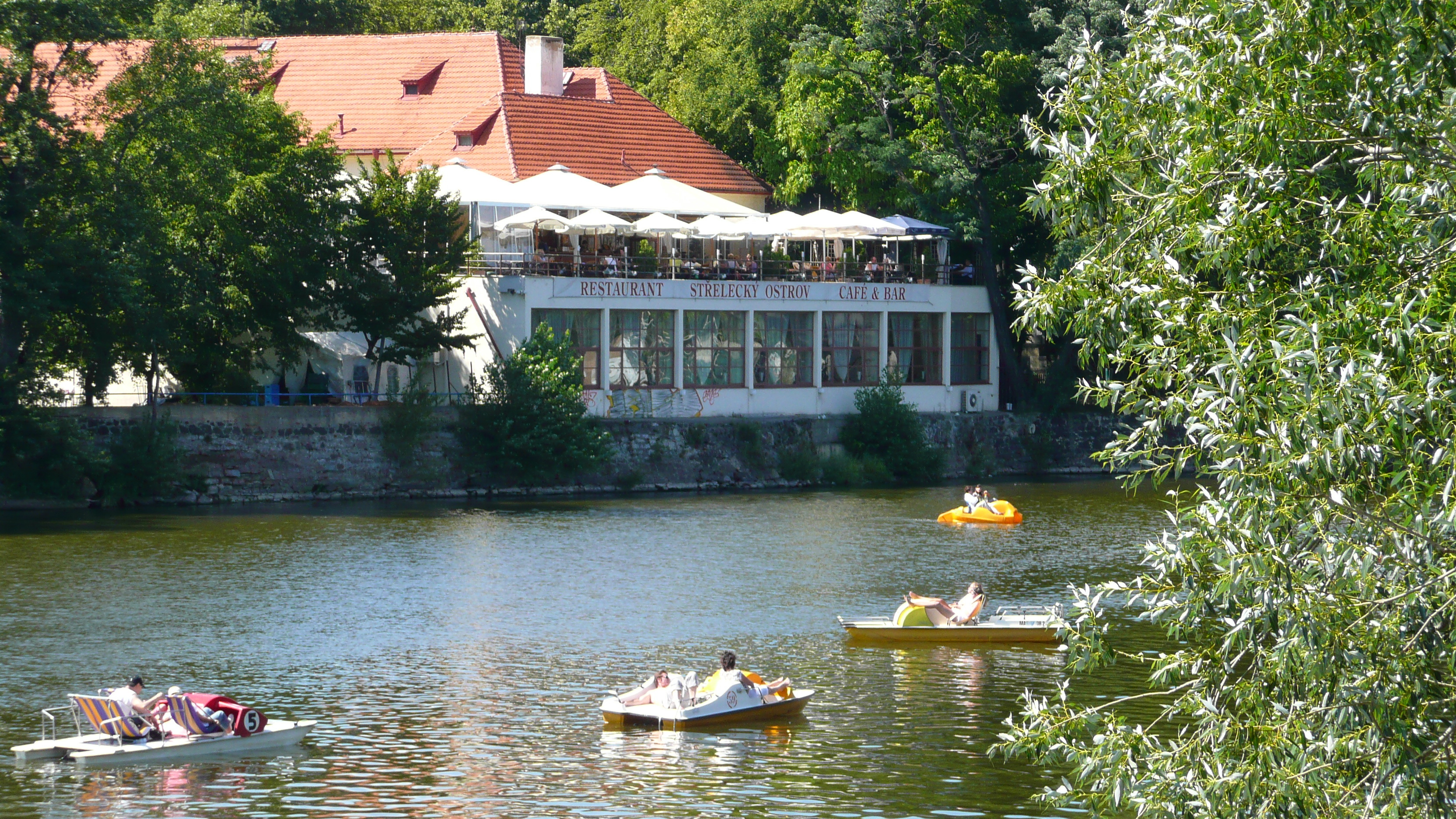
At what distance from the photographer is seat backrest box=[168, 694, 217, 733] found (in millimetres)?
22844

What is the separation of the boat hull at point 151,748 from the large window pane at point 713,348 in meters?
38.7

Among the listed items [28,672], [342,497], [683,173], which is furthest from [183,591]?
[683,173]

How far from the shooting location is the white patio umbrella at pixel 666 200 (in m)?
61.3

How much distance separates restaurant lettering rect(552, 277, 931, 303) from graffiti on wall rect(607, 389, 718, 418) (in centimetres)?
311

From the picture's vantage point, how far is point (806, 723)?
82.1ft

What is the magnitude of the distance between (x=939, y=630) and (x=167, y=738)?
1359 centimetres

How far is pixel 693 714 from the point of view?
2480 cm

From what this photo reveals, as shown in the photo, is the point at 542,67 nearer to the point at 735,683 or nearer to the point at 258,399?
the point at 258,399

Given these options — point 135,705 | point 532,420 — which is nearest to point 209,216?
point 532,420

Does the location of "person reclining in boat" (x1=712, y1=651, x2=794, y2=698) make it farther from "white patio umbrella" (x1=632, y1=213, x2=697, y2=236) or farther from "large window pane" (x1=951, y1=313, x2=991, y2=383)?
"large window pane" (x1=951, y1=313, x2=991, y2=383)

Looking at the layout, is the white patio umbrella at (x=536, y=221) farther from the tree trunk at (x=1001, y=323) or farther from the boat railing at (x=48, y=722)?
the boat railing at (x=48, y=722)

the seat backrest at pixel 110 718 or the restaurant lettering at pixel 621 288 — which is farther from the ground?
the restaurant lettering at pixel 621 288

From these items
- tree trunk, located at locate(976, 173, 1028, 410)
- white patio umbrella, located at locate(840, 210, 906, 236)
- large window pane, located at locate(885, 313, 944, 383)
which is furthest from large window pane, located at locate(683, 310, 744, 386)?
tree trunk, located at locate(976, 173, 1028, 410)

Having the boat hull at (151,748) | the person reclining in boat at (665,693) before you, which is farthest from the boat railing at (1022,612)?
the boat hull at (151,748)
